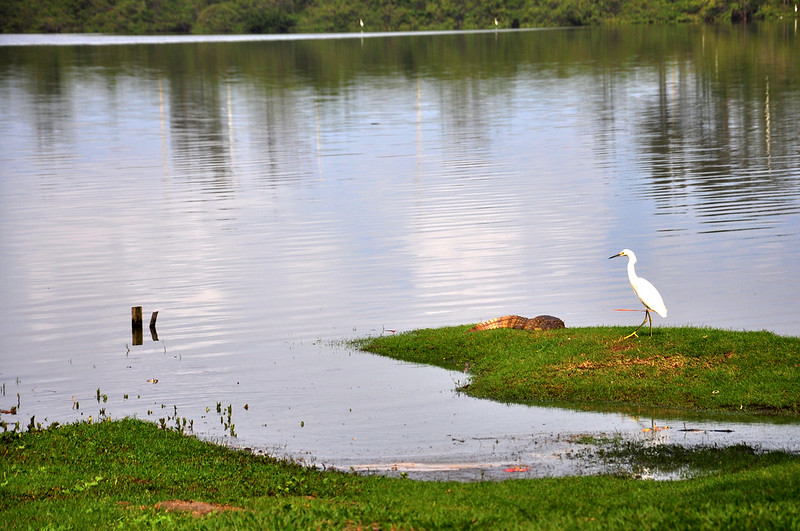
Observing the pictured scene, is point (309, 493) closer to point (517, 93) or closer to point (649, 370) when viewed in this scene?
point (649, 370)

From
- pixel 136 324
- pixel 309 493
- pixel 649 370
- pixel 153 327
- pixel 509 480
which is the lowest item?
pixel 153 327

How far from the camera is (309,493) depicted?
59.5 feet

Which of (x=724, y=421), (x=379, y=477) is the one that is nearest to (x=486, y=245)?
(x=724, y=421)

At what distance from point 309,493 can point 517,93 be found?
10191 cm

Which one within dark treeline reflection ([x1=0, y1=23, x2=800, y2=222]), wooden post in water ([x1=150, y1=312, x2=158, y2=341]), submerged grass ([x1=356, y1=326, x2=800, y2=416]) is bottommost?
wooden post in water ([x1=150, y1=312, x2=158, y2=341])

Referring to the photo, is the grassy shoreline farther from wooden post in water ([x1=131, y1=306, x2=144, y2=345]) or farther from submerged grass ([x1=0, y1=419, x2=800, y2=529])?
wooden post in water ([x1=131, y1=306, x2=144, y2=345])

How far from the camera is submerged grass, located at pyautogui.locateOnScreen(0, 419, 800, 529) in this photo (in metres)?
14.6

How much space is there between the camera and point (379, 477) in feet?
65.1

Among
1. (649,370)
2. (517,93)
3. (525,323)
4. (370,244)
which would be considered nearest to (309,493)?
(649,370)

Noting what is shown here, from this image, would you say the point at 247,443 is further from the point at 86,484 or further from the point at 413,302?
the point at 413,302

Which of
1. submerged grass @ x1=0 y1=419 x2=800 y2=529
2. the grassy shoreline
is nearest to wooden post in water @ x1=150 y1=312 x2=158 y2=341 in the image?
the grassy shoreline

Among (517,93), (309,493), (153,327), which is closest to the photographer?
(309,493)

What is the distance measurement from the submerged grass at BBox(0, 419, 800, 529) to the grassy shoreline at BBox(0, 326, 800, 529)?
3 centimetres

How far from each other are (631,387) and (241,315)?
55.0 feet
